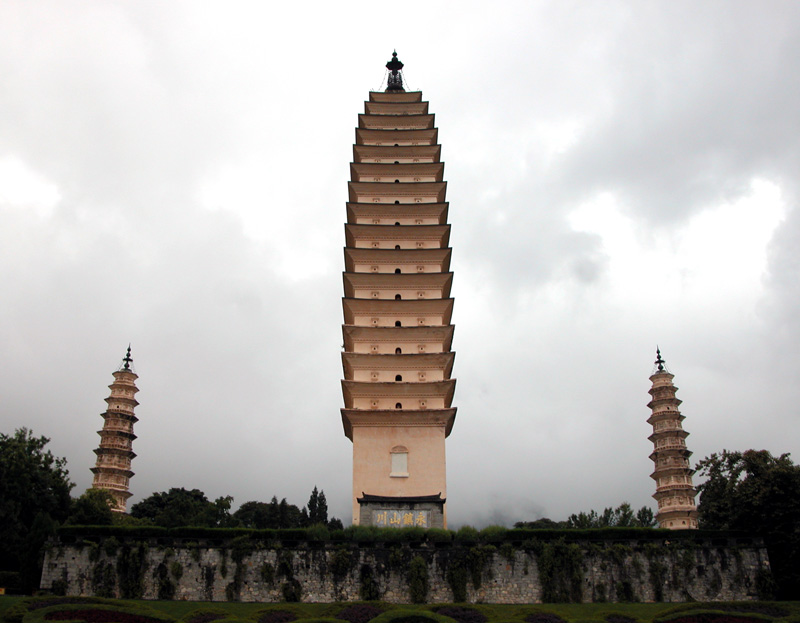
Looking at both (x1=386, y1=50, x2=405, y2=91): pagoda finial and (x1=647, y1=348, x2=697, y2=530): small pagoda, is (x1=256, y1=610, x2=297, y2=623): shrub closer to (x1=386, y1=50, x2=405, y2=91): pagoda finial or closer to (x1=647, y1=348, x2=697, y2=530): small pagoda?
(x1=647, y1=348, x2=697, y2=530): small pagoda

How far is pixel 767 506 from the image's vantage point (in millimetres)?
24703

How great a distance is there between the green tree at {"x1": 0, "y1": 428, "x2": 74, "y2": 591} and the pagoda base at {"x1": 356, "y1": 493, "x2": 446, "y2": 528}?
12577 millimetres

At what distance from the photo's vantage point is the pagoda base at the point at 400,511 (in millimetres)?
28172

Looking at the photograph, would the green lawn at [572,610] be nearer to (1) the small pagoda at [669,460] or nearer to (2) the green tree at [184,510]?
(2) the green tree at [184,510]

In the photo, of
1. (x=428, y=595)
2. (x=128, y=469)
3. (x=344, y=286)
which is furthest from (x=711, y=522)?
(x=128, y=469)

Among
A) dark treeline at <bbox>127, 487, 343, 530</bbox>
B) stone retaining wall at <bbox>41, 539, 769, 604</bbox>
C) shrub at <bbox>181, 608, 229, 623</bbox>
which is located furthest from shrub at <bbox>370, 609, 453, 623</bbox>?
dark treeline at <bbox>127, 487, 343, 530</bbox>

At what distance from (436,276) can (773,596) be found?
66.1 ft

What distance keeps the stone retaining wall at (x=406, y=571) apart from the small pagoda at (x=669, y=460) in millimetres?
19078

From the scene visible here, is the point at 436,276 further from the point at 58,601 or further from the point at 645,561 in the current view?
the point at 58,601

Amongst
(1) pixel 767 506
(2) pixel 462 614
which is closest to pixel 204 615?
(2) pixel 462 614

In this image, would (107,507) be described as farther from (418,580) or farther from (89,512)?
(418,580)

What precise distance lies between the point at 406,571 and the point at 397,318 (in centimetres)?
1410

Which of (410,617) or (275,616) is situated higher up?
(410,617)

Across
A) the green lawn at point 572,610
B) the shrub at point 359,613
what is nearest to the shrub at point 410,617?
the shrub at point 359,613
